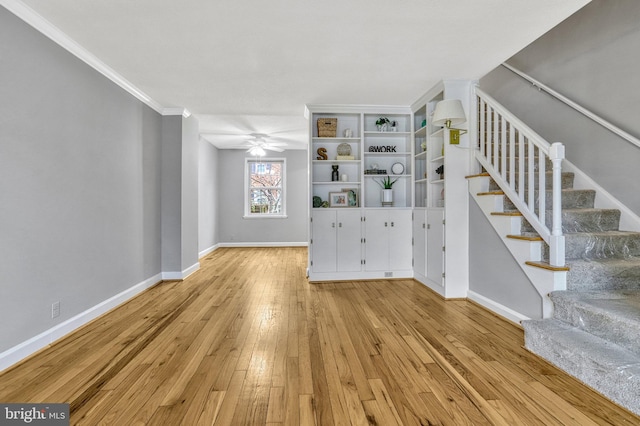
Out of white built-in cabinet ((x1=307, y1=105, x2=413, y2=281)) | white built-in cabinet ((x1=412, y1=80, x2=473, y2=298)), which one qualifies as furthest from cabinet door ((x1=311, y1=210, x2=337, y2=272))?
white built-in cabinet ((x1=412, y1=80, x2=473, y2=298))

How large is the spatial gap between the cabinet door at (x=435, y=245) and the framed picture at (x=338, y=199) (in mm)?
1307

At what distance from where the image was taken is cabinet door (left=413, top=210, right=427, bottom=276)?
154 inches

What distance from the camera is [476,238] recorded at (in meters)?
3.25

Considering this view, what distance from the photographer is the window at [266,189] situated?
7.77 metres

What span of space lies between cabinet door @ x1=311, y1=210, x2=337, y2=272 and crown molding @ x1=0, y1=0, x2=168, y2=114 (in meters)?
2.68

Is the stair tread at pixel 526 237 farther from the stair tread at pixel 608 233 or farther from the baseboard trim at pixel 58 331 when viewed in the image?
the baseboard trim at pixel 58 331

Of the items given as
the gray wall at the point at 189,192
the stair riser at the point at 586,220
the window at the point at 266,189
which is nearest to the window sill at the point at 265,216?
the window at the point at 266,189

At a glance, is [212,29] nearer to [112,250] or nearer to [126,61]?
[126,61]

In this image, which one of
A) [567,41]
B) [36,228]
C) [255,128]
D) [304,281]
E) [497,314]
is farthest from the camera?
[255,128]

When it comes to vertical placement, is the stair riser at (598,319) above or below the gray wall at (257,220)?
below

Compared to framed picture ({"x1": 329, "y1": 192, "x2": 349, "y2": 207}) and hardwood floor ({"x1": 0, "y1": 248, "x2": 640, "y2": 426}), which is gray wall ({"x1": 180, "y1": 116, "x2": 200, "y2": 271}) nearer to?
hardwood floor ({"x1": 0, "y1": 248, "x2": 640, "y2": 426})

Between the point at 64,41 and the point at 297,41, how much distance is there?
189 centimetres

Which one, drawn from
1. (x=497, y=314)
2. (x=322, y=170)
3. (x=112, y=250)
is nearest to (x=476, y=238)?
(x=497, y=314)

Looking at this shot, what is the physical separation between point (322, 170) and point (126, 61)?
8.83ft
